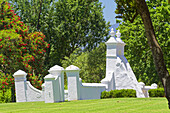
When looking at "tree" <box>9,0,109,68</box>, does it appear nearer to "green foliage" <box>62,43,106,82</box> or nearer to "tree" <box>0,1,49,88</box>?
"green foliage" <box>62,43,106,82</box>

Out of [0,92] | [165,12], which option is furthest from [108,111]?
[165,12]

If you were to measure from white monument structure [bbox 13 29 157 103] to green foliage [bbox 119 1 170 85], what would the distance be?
10.5 metres

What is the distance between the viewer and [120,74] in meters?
25.3

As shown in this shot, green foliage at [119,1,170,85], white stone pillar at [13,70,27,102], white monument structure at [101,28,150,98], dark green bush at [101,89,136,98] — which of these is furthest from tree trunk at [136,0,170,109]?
green foliage at [119,1,170,85]

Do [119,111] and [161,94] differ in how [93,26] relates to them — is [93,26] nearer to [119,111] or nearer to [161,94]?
[161,94]

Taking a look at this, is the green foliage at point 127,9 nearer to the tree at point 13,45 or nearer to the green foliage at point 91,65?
the tree at point 13,45

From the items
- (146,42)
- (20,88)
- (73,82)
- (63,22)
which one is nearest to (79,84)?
(73,82)

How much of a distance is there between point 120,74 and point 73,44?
21849 mm

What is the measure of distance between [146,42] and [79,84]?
1713 centimetres

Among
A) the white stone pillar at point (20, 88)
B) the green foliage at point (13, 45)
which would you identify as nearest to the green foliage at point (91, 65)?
the green foliage at point (13, 45)

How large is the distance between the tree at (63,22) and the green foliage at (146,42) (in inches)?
274

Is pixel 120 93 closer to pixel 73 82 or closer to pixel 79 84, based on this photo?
pixel 79 84

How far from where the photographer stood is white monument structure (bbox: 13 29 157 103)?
→ 66.7 ft

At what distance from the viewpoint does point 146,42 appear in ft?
122
